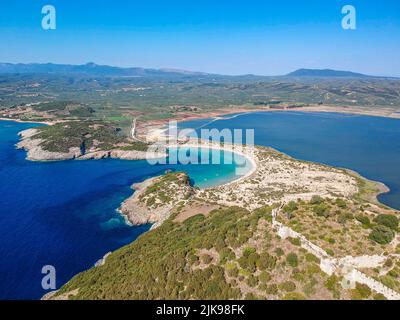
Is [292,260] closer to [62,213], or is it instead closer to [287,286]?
[287,286]

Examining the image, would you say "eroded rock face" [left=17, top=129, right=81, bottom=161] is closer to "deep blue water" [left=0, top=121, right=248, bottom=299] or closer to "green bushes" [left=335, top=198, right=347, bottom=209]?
"deep blue water" [left=0, top=121, right=248, bottom=299]

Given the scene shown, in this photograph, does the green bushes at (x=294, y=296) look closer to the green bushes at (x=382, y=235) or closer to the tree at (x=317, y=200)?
the green bushes at (x=382, y=235)

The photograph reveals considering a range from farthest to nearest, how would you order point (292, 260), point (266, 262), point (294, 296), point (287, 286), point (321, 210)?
point (321, 210), point (266, 262), point (292, 260), point (287, 286), point (294, 296)

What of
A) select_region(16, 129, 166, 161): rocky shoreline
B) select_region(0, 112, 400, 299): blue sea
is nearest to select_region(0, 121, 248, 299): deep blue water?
select_region(0, 112, 400, 299): blue sea

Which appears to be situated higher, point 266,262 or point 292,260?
point 292,260

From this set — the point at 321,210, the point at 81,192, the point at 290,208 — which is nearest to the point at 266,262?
the point at 290,208

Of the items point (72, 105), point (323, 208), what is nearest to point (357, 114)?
point (72, 105)

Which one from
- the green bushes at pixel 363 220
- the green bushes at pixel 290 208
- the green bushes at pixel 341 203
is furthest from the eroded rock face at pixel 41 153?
the green bushes at pixel 363 220
